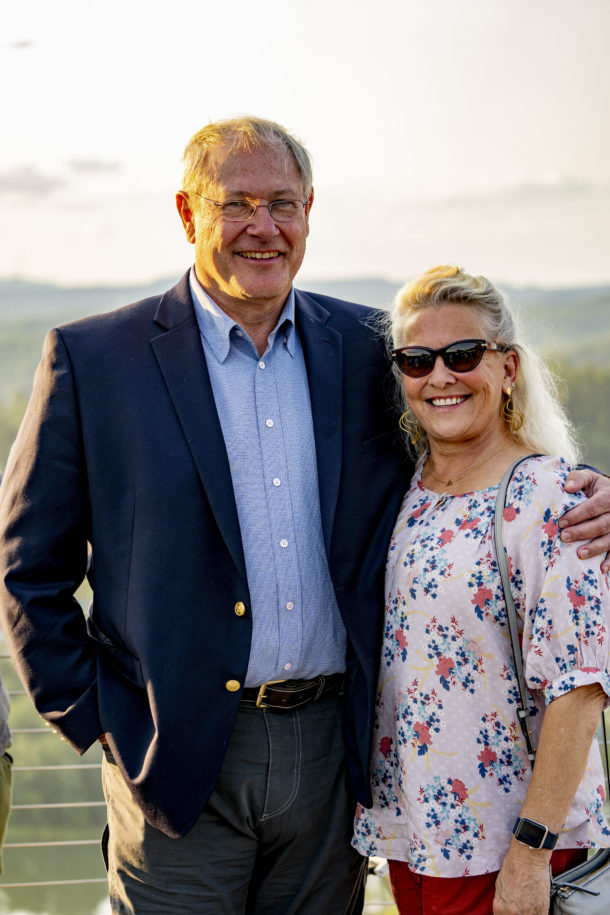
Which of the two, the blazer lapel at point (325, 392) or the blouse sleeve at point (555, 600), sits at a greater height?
the blazer lapel at point (325, 392)

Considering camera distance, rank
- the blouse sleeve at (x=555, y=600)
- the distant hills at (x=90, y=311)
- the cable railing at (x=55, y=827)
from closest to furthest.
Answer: the blouse sleeve at (x=555, y=600)
the cable railing at (x=55, y=827)
the distant hills at (x=90, y=311)

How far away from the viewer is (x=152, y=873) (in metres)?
1.99

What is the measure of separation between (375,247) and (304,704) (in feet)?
184

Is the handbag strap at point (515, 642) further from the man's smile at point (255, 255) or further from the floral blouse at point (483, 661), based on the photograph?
the man's smile at point (255, 255)

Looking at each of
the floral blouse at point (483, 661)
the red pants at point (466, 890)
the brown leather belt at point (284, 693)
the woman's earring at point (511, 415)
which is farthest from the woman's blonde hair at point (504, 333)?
the red pants at point (466, 890)

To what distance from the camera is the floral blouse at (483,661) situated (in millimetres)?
1698

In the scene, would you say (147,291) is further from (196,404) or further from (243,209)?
(196,404)

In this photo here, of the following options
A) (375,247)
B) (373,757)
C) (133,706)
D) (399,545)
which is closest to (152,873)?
(133,706)

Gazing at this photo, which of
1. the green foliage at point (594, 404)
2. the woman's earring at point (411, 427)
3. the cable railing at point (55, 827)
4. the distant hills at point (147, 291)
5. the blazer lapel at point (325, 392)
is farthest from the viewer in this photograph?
the distant hills at point (147, 291)

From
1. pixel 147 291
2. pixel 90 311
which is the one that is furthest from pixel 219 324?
pixel 90 311

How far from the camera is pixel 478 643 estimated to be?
5.92 feet

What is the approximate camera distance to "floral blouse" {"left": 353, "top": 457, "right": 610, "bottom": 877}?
1698mm

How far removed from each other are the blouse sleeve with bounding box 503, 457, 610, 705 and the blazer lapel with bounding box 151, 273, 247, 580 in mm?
562

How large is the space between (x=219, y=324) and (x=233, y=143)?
396 mm
